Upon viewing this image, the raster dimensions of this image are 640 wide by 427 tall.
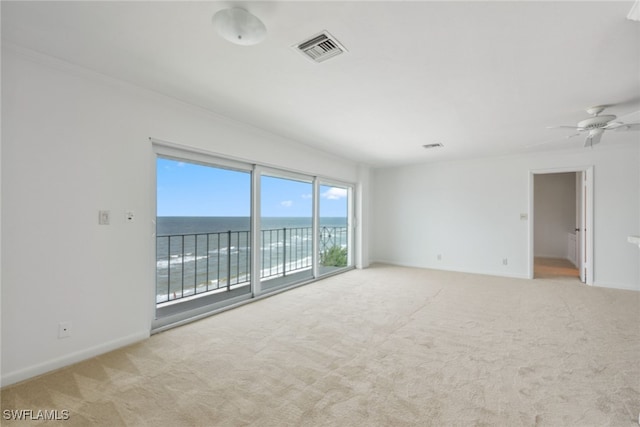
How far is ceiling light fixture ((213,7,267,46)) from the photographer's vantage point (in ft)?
5.15

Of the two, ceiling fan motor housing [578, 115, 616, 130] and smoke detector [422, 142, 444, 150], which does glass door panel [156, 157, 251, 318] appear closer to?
smoke detector [422, 142, 444, 150]

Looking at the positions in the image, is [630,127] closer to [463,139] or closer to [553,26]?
[463,139]

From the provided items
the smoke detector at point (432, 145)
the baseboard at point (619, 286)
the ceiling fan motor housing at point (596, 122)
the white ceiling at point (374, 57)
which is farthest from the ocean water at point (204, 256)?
the baseboard at point (619, 286)

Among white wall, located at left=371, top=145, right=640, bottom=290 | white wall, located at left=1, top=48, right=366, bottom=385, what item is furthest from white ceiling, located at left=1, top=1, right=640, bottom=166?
white wall, located at left=371, top=145, right=640, bottom=290

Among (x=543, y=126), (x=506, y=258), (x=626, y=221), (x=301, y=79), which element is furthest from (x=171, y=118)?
(x=626, y=221)

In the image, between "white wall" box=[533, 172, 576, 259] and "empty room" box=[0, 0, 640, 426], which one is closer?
"empty room" box=[0, 0, 640, 426]

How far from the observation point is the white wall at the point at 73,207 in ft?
6.48

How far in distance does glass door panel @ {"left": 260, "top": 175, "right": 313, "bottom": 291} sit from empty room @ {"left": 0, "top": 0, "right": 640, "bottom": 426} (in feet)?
Result: 0.96

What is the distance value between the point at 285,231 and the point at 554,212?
7763mm

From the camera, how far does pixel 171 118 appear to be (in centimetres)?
287

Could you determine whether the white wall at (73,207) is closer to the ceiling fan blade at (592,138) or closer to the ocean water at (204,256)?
the ocean water at (204,256)

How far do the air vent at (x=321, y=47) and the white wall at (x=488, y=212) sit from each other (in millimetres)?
4946

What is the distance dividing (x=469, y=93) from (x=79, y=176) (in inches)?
140

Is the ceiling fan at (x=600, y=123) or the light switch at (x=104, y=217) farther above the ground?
the ceiling fan at (x=600, y=123)
